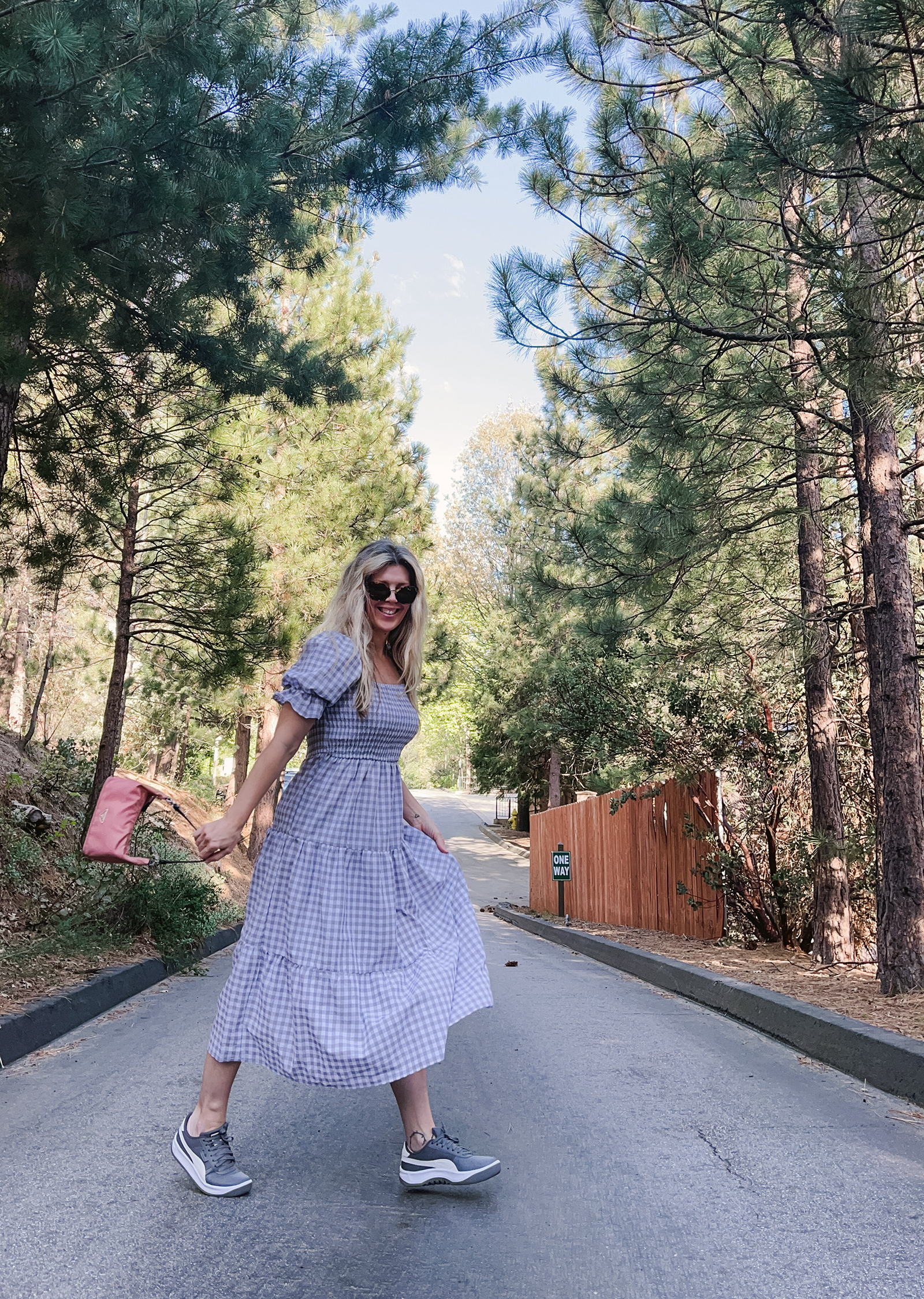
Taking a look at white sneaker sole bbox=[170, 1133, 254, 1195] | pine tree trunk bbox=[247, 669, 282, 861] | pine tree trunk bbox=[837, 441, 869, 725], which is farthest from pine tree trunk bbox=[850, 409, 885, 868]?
pine tree trunk bbox=[247, 669, 282, 861]

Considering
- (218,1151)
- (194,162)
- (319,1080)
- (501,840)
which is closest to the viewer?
(319,1080)

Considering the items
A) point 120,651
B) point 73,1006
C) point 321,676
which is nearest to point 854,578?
point 120,651

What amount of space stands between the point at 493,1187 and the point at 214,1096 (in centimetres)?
87

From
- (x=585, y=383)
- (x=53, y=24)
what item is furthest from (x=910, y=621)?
(x=53, y=24)

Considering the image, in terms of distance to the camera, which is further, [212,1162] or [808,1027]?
[808,1027]

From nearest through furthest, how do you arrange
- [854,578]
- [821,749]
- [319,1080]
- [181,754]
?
1. [319,1080]
2. [821,749]
3. [854,578]
4. [181,754]

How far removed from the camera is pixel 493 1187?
3.20 m

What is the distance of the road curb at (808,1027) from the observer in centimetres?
469

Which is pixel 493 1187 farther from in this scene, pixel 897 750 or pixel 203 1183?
pixel 897 750

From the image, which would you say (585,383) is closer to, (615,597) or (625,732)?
(615,597)

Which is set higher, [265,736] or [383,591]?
[265,736]

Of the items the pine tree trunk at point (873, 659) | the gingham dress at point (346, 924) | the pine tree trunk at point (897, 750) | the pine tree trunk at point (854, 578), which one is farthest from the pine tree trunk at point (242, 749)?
the gingham dress at point (346, 924)

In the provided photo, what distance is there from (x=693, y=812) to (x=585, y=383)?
5671 mm

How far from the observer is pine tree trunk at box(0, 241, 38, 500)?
5605 mm
